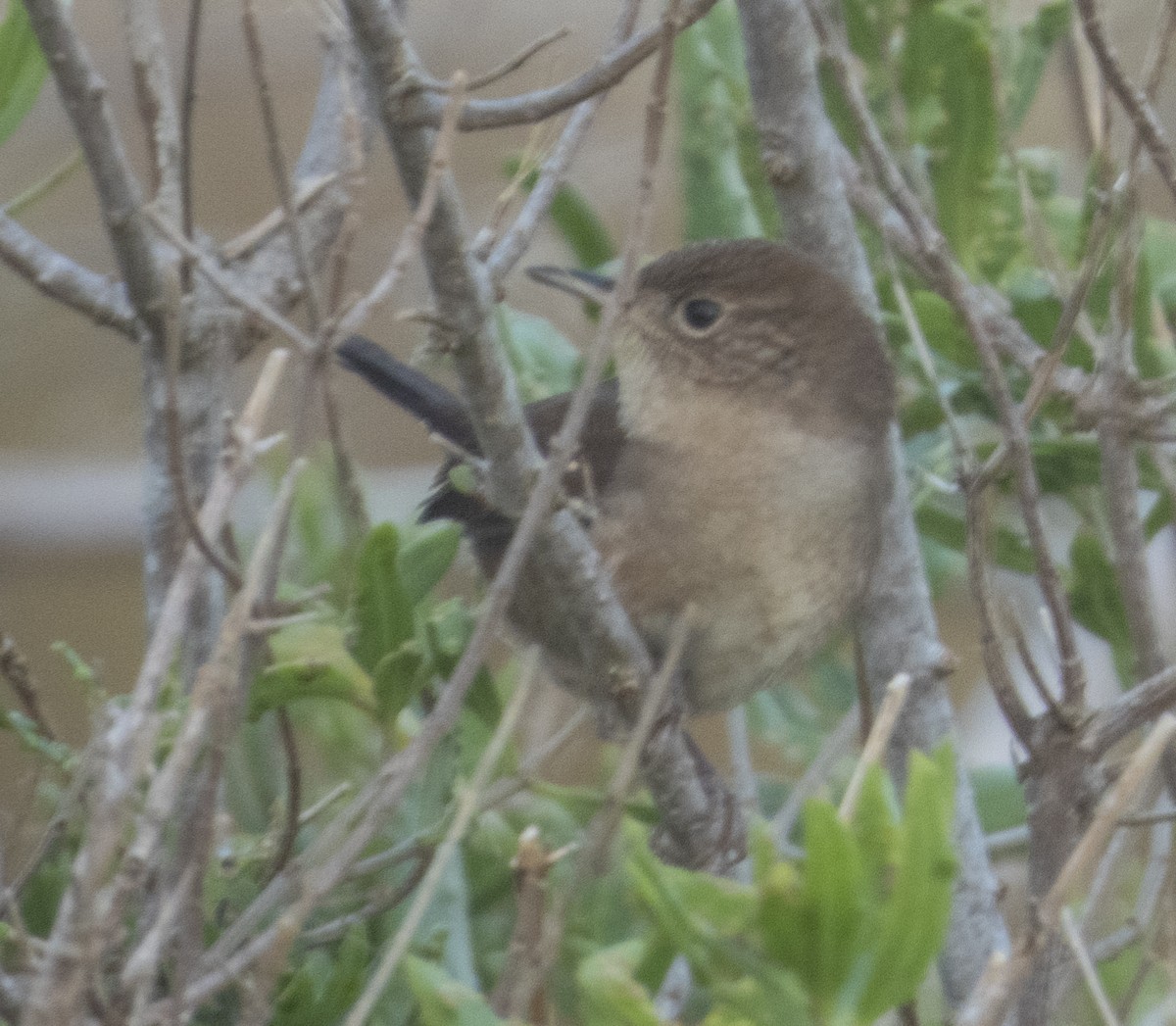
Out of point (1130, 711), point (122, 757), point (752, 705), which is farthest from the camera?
point (752, 705)

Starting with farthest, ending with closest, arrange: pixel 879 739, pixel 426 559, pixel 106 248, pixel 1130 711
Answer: pixel 106 248
pixel 426 559
pixel 1130 711
pixel 879 739

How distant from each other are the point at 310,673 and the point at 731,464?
65cm

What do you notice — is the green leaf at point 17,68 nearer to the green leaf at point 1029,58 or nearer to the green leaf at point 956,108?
the green leaf at point 956,108

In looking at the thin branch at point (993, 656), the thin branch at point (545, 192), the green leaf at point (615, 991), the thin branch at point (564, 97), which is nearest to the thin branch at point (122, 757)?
the thin branch at point (564, 97)

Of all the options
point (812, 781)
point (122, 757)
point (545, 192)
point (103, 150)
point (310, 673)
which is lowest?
point (812, 781)

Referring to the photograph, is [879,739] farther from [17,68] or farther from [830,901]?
[17,68]

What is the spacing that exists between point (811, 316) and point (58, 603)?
3639 mm

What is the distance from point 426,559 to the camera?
1.96 meters

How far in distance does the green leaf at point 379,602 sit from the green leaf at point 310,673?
3 cm

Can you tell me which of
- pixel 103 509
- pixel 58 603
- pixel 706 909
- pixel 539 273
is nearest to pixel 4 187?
pixel 103 509

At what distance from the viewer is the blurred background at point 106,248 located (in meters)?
4.54

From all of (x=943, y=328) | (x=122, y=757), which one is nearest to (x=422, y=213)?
(x=122, y=757)

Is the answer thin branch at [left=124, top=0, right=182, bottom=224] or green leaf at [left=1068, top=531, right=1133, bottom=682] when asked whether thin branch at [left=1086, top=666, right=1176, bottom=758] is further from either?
thin branch at [left=124, top=0, right=182, bottom=224]

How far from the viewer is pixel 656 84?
137 centimetres
